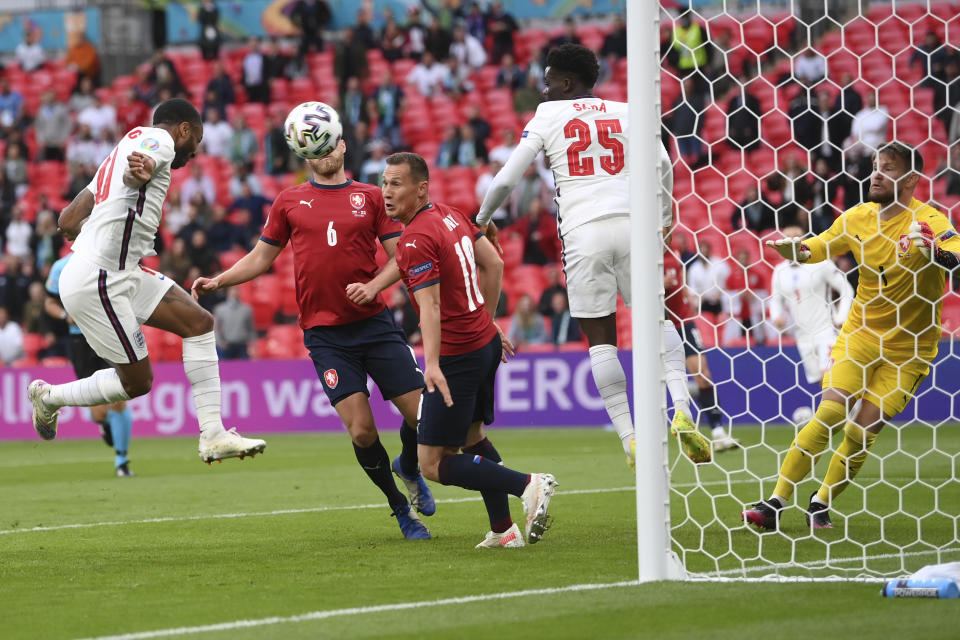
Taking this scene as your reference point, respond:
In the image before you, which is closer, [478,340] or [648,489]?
[648,489]

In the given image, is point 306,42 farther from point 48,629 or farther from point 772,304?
point 48,629

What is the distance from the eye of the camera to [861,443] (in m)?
7.65

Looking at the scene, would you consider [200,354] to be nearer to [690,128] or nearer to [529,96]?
[690,128]

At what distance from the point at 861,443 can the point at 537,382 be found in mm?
10682

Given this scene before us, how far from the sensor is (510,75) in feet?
75.4

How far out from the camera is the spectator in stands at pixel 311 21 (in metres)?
25.8

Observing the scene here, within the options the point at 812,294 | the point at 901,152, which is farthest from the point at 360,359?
the point at 812,294

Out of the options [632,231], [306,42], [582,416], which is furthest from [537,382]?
[632,231]

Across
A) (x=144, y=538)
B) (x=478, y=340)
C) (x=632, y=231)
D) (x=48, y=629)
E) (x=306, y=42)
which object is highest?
(x=306, y=42)

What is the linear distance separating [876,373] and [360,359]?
2854mm

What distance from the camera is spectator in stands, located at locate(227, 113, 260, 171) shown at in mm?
24016

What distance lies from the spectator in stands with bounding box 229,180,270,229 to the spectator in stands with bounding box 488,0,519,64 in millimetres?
4590

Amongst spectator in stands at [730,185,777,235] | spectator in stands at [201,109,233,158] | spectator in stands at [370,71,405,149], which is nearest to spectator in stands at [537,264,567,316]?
spectator in stands at [730,185,777,235]

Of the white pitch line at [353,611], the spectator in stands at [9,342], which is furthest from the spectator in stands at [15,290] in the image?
the white pitch line at [353,611]
